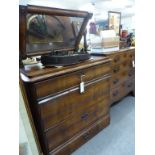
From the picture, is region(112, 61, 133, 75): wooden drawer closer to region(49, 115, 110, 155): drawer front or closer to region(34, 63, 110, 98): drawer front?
region(34, 63, 110, 98): drawer front

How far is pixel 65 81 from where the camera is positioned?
4.65ft

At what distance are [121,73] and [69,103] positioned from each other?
1.31m

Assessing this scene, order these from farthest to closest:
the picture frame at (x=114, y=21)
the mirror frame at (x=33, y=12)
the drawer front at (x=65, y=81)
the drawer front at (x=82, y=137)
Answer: the picture frame at (x=114, y=21), the drawer front at (x=82, y=137), the drawer front at (x=65, y=81), the mirror frame at (x=33, y=12)

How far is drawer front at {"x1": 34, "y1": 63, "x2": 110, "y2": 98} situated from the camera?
125 centimetres

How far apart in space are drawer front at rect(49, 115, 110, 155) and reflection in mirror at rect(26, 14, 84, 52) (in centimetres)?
95

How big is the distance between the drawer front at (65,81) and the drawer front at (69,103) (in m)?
0.08

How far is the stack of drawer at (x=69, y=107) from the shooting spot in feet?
4.21

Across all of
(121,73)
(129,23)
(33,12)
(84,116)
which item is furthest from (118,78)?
(129,23)

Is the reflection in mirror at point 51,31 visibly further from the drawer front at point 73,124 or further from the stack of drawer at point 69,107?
the drawer front at point 73,124

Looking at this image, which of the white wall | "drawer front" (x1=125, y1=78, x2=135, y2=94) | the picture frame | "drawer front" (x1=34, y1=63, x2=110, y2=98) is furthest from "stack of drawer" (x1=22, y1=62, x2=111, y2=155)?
the white wall

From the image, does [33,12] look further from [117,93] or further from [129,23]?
[129,23]

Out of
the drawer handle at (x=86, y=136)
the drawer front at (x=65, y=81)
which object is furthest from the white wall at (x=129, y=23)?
the drawer handle at (x=86, y=136)
